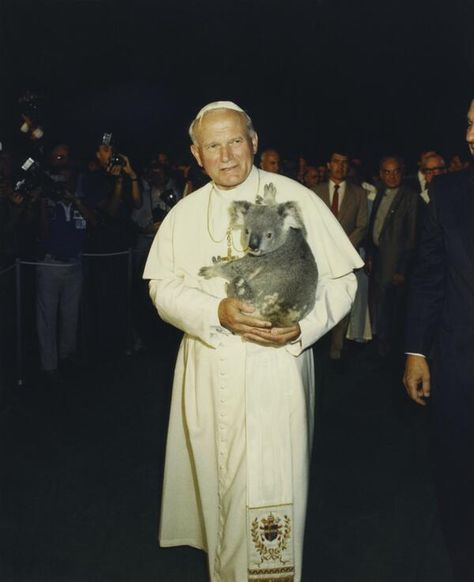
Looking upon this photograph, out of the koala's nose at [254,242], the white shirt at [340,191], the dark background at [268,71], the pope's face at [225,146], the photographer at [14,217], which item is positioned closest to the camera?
the koala's nose at [254,242]

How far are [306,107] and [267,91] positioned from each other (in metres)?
1.35

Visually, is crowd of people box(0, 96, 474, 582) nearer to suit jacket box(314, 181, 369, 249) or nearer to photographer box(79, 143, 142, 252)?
photographer box(79, 143, 142, 252)

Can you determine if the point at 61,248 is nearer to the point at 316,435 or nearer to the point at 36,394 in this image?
the point at 36,394

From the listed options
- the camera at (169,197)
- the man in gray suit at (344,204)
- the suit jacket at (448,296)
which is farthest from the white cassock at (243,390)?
the camera at (169,197)

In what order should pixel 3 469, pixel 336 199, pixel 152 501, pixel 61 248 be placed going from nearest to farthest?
pixel 152 501, pixel 3 469, pixel 61 248, pixel 336 199

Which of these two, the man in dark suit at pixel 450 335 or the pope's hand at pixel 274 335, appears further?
the man in dark suit at pixel 450 335

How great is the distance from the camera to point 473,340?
10.4 ft

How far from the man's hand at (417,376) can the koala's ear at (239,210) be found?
1.11 m

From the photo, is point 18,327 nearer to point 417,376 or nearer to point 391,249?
point 391,249

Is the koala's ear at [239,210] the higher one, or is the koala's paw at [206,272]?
the koala's ear at [239,210]

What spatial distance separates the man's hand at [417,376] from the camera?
11.4 feet

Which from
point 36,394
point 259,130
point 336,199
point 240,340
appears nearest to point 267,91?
point 259,130

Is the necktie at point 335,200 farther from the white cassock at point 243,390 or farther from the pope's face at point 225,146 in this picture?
the pope's face at point 225,146

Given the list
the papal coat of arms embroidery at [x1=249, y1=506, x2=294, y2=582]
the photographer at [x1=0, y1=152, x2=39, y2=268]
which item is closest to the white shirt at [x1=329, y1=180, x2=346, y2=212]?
the photographer at [x1=0, y1=152, x2=39, y2=268]
